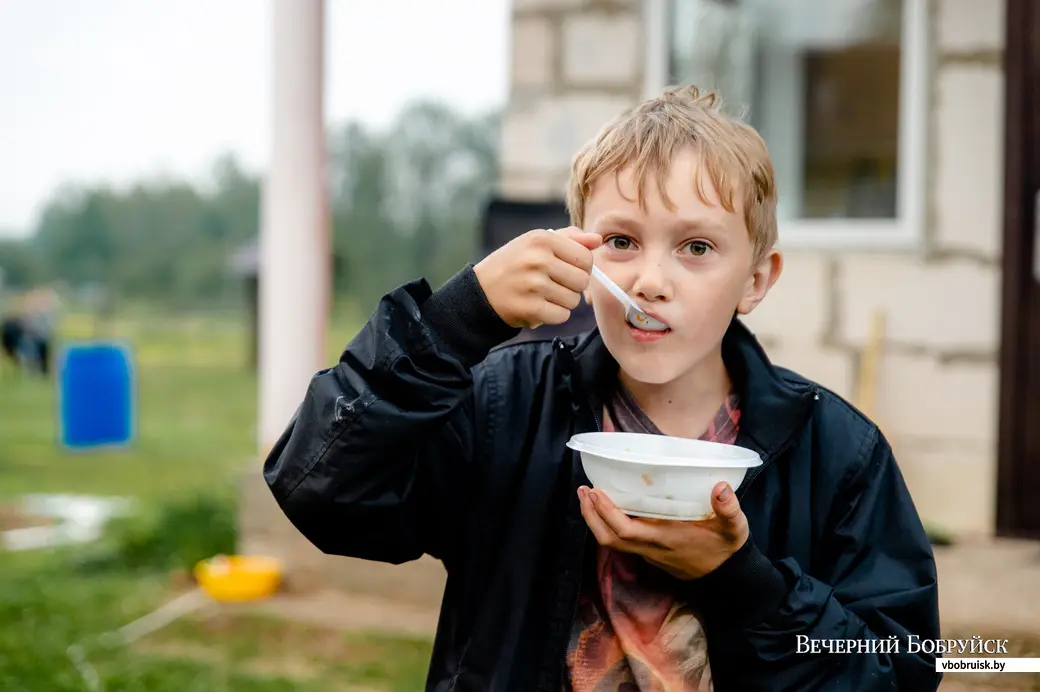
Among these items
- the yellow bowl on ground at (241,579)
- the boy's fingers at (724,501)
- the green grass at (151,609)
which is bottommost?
the green grass at (151,609)

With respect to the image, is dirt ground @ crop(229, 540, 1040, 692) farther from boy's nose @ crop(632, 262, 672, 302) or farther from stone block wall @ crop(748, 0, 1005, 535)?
boy's nose @ crop(632, 262, 672, 302)

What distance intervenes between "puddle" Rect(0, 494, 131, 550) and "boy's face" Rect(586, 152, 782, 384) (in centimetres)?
420

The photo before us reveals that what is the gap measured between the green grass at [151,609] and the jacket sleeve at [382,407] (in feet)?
6.20

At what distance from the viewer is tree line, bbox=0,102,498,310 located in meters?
10.3

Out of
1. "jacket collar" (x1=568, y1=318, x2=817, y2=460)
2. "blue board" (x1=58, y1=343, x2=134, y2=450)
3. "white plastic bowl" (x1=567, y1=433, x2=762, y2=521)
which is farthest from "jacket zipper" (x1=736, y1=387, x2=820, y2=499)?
"blue board" (x1=58, y1=343, x2=134, y2=450)

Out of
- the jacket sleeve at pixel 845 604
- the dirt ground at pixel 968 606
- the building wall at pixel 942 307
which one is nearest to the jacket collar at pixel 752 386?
the jacket sleeve at pixel 845 604

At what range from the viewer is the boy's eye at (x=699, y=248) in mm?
1394

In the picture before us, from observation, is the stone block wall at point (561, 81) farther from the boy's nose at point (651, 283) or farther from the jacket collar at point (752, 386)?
the boy's nose at point (651, 283)

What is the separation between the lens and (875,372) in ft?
12.3

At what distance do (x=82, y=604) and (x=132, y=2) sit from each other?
1220cm

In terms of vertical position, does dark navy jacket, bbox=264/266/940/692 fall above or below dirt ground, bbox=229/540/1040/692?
above

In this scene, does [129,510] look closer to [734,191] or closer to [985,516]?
[985,516]

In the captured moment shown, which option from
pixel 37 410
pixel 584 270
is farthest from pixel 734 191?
pixel 37 410

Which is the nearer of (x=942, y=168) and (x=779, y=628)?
(x=779, y=628)
